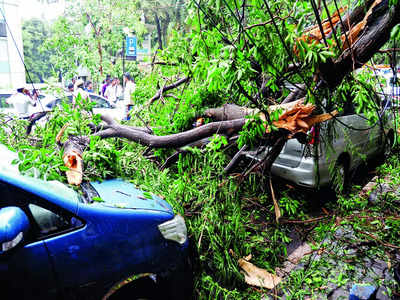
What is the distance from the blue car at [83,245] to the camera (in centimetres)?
172

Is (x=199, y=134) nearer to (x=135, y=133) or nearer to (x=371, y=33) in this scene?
(x=135, y=133)

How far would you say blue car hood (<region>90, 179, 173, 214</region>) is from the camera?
230cm

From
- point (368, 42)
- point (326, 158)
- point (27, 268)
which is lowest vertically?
point (326, 158)

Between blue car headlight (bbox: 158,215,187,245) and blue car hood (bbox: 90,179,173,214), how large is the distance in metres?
0.12

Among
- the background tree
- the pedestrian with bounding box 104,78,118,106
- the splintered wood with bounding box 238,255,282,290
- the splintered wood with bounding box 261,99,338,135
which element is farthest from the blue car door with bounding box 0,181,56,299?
the background tree

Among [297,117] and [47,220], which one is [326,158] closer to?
[297,117]

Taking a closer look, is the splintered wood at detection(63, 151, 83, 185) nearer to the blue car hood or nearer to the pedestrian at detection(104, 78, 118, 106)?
the blue car hood

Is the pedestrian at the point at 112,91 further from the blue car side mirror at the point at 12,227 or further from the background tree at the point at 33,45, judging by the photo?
the background tree at the point at 33,45

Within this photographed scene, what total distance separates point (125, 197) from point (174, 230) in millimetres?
485

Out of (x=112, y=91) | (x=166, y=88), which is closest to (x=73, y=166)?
(x=166, y=88)

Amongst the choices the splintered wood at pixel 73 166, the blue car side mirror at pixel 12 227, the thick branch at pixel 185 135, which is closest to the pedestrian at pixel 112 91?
the thick branch at pixel 185 135

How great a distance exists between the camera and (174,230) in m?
2.36

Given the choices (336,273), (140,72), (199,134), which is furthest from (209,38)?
(140,72)

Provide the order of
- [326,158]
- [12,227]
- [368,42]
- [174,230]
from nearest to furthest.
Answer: [12,227] → [174,230] → [368,42] → [326,158]
